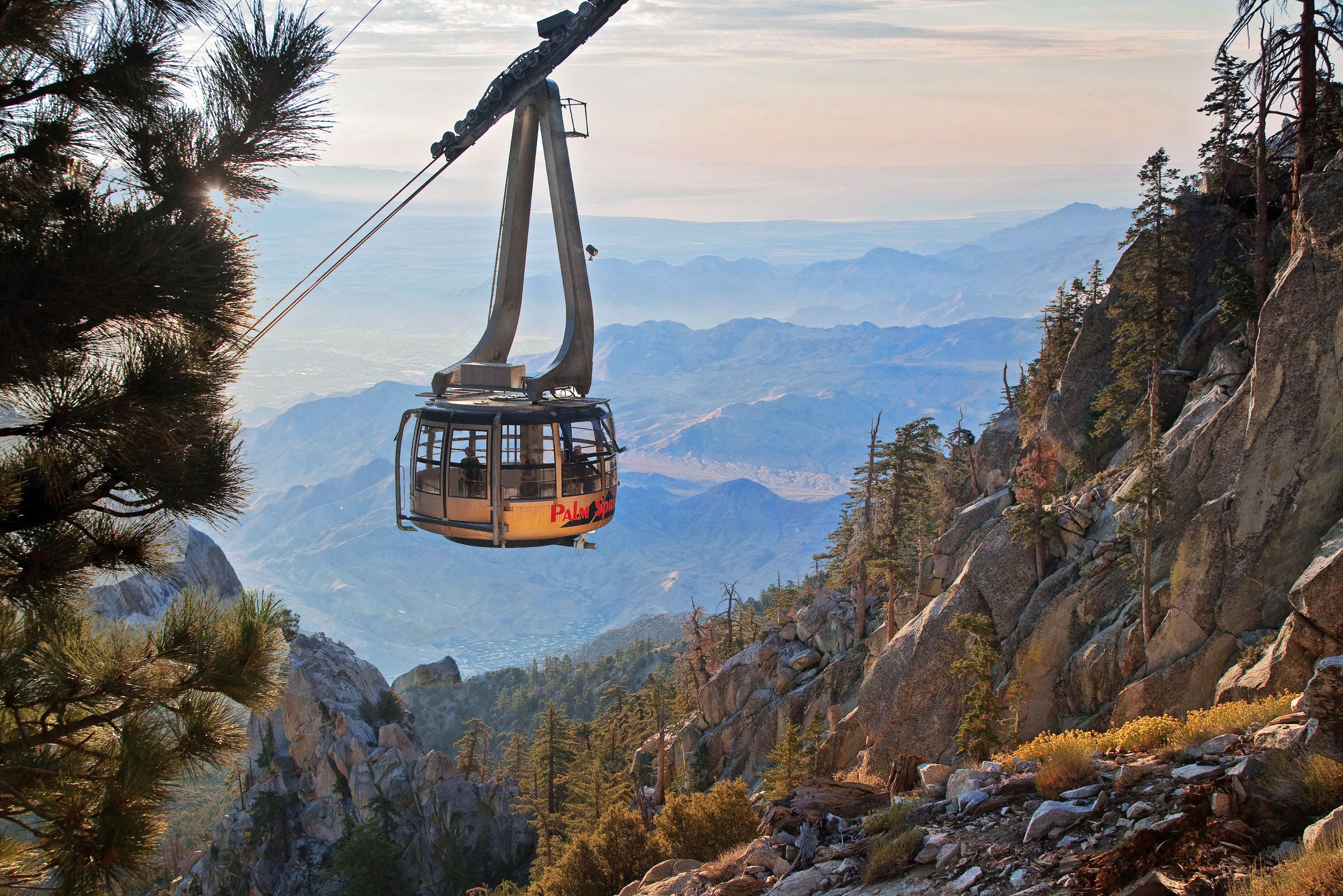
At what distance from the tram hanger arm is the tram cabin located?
425 cm

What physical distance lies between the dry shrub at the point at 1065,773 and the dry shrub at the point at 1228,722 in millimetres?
1335

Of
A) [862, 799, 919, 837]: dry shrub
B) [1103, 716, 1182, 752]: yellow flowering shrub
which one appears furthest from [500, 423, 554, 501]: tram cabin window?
[1103, 716, 1182, 752]: yellow flowering shrub

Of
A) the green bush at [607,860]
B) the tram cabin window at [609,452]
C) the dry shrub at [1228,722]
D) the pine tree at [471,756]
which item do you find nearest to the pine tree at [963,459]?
the green bush at [607,860]

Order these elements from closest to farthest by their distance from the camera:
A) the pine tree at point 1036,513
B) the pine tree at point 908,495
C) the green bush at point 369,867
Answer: the pine tree at point 1036,513 → the pine tree at point 908,495 → the green bush at point 369,867

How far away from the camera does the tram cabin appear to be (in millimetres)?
12320

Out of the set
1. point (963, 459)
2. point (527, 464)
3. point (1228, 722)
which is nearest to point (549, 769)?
point (963, 459)

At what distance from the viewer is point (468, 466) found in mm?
12547

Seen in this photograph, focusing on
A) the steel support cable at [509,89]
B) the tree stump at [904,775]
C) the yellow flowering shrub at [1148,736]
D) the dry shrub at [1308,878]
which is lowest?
the tree stump at [904,775]

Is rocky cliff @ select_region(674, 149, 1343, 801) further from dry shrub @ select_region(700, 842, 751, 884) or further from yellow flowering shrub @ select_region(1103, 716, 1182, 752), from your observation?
dry shrub @ select_region(700, 842, 751, 884)

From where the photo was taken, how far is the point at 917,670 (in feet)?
94.8

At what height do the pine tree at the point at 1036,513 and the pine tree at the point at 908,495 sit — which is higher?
the pine tree at the point at 1036,513

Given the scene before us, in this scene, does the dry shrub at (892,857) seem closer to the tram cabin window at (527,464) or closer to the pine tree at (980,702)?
the tram cabin window at (527,464)

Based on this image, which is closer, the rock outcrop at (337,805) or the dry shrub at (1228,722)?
the dry shrub at (1228,722)

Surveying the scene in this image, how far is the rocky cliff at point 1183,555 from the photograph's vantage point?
1834 cm
